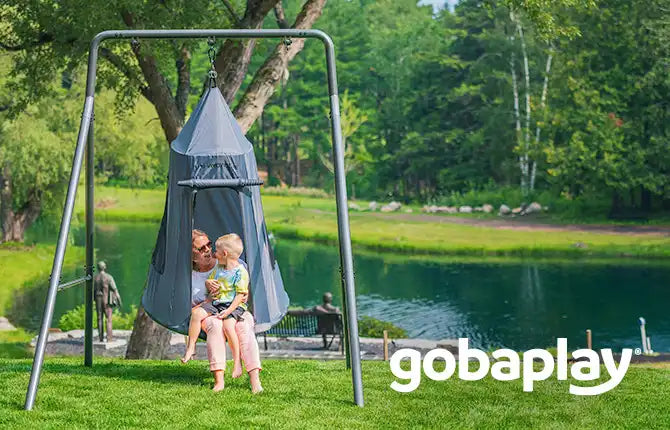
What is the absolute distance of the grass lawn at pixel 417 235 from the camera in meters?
33.4

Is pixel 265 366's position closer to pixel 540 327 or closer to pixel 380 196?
pixel 540 327

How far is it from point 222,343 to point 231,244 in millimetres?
648

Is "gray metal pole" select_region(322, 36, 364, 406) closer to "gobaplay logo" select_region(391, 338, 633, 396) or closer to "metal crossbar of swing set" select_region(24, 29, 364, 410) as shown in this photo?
"metal crossbar of swing set" select_region(24, 29, 364, 410)

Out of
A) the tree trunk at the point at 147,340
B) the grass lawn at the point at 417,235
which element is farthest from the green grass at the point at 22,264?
the tree trunk at the point at 147,340

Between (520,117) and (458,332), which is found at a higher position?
(520,117)

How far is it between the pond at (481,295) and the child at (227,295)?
10645 millimetres

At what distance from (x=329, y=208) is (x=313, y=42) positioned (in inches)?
443

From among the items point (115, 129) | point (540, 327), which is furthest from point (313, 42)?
point (540, 327)

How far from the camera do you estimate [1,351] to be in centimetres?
1487

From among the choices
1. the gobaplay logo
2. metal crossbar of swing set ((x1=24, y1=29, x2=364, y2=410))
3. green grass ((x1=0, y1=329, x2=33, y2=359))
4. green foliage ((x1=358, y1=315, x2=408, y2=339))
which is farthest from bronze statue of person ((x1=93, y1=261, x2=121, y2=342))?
metal crossbar of swing set ((x1=24, y1=29, x2=364, y2=410))

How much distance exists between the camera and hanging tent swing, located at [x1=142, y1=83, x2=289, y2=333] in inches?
263

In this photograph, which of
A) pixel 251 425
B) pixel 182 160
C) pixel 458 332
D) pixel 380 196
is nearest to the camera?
pixel 251 425

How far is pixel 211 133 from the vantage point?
684 centimetres

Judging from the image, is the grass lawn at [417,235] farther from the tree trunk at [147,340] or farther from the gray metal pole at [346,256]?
the gray metal pole at [346,256]
